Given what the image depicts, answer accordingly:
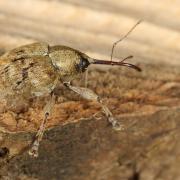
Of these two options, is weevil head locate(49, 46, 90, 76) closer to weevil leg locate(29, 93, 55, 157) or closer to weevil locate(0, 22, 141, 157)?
weevil locate(0, 22, 141, 157)

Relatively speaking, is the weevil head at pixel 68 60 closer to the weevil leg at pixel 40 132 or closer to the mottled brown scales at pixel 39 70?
the mottled brown scales at pixel 39 70

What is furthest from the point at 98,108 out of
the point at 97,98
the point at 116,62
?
the point at 116,62

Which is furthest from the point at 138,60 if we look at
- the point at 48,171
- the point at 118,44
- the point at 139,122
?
the point at 48,171

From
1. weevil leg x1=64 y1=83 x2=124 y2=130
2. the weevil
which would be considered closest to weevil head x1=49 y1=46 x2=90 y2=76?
the weevil

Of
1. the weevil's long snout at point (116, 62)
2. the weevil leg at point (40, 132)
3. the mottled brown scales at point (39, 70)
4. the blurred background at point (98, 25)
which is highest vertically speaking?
the blurred background at point (98, 25)

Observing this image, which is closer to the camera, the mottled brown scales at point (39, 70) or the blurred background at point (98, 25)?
the blurred background at point (98, 25)

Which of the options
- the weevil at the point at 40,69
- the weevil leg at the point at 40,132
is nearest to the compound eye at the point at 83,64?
the weevil at the point at 40,69

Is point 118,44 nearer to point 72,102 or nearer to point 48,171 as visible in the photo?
point 72,102
